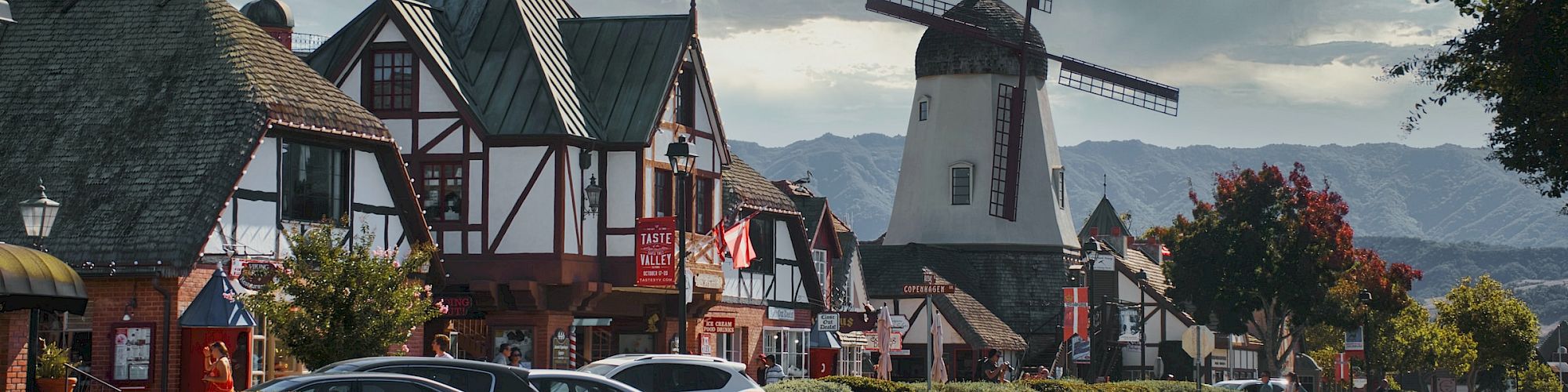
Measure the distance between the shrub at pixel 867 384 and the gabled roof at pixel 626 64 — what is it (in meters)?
7.70

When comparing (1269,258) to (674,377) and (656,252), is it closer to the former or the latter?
(656,252)

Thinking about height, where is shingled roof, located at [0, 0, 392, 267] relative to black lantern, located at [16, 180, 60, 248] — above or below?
above

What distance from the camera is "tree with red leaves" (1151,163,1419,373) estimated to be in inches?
2648

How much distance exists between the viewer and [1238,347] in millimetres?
76312

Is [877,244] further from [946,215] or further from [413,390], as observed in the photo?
[413,390]

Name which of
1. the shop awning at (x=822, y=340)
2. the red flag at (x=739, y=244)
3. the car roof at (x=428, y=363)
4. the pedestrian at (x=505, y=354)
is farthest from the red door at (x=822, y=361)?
the car roof at (x=428, y=363)

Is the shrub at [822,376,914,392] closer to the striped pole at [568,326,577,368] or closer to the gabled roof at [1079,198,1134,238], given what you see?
the striped pole at [568,326,577,368]

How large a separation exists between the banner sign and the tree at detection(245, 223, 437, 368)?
1638 centimetres

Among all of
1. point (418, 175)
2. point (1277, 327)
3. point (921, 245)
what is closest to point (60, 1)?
point (418, 175)

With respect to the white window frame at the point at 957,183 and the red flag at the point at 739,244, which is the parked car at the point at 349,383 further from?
the white window frame at the point at 957,183

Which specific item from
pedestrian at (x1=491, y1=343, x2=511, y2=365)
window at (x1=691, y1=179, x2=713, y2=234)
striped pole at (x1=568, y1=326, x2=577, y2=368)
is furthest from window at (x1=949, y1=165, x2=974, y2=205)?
pedestrian at (x1=491, y1=343, x2=511, y2=365)

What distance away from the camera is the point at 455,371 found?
77.2ft

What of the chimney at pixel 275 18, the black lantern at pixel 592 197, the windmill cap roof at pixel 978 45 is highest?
the windmill cap roof at pixel 978 45

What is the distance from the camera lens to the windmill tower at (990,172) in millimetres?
68250
